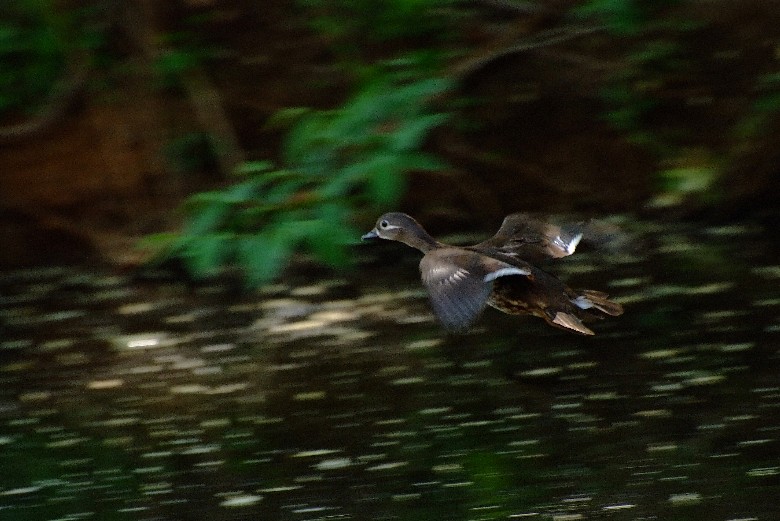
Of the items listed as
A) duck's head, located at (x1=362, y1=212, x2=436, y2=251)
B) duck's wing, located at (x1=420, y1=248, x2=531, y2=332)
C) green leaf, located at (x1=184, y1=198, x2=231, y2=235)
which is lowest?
duck's wing, located at (x1=420, y1=248, x2=531, y2=332)

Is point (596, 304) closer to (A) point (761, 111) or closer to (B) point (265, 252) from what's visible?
(B) point (265, 252)

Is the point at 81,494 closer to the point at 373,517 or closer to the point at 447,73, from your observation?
the point at 373,517

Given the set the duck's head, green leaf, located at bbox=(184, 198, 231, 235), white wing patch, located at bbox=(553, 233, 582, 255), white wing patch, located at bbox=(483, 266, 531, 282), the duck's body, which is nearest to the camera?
the duck's body

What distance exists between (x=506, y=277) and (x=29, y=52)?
4.19m

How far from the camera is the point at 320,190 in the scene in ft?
16.2

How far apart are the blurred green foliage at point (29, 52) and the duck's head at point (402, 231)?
10.1 feet

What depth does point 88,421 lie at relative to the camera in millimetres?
5566

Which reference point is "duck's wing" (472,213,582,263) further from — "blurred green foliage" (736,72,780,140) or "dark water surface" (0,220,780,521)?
"blurred green foliage" (736,72,780,140)

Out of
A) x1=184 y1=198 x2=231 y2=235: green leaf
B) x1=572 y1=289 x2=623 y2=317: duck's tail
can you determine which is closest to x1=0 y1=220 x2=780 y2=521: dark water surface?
x1=572 y1=289 x2=623 y2=317: duck's tail

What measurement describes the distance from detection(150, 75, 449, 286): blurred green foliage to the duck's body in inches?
12.0

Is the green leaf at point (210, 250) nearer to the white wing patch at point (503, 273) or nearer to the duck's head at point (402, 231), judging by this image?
the duck's head at point (402, 231)

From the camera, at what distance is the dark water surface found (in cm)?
457

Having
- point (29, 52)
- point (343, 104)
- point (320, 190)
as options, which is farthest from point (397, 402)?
point (29, 52)

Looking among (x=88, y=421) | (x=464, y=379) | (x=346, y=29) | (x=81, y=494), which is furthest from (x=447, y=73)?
(x=81, y=494)
